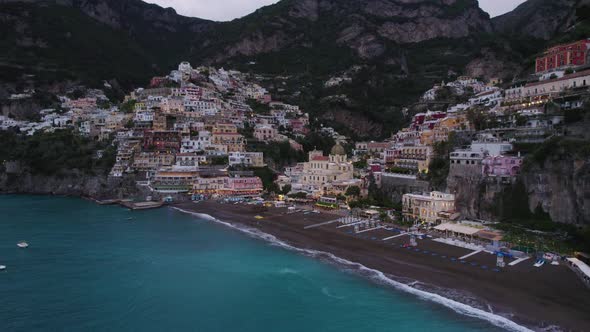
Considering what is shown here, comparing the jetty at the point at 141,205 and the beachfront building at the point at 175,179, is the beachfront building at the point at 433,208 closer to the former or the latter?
the jetty at the point at 141,205

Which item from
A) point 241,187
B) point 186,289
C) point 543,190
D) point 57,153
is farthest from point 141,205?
point 543,190

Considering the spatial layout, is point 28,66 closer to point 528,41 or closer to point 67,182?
point 67,182

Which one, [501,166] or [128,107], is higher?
[128,107]

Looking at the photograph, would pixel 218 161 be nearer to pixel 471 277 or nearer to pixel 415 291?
pixel 415 291

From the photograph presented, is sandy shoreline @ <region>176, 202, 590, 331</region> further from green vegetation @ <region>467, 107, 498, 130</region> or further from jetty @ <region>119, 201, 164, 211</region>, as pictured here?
jetty @ <region>119, 201, 164, 211</region>

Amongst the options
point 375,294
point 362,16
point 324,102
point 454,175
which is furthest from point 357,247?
point 362,16

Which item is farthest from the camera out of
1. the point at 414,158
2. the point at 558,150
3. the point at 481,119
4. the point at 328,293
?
the point at 414,158

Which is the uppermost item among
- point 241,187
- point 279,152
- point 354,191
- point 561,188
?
point 279,152
